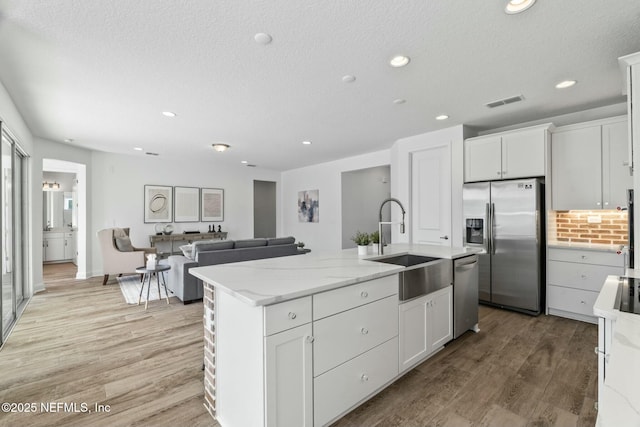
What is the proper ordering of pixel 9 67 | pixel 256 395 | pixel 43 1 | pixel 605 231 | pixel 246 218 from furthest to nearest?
pixel 246 218, pixel 605 231, pixel 9 67, pixel 43 1, pixel 256 395

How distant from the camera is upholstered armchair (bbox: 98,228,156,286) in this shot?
206 inches

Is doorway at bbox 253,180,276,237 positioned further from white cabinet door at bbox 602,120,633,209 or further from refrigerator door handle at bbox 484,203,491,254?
white cabinet door at bbox 602,120,633,209

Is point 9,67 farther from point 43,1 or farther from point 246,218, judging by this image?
point 246,218

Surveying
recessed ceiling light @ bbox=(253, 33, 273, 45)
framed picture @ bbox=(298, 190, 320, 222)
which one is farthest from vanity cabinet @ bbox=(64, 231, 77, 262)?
recessed ceiling light @ bbox=(253, 33, 273, 45)

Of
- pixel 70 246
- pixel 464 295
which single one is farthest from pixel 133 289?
pixel 464 295

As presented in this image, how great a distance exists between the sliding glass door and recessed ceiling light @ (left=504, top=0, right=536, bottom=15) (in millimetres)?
4561

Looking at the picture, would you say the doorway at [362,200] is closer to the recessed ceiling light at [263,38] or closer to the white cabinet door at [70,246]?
the recessed ceiling light at [263,38]

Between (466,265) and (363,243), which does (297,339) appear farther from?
(466,265)

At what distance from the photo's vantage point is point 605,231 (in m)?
3.48

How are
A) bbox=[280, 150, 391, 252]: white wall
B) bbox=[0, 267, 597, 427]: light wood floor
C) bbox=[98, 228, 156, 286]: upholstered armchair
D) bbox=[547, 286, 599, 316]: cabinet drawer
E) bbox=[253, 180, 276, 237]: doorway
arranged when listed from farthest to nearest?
bbox=[253, 180, 276, 237]: doorway < bbox=[280, 150, 391, 252]: white wall < bbox=[98, 228, 156, 286]: upholstered armchair < bbox=[547, 286, 599, 316]: cabinet drawer < bbox=[0, 267, 597, 427]: light wood floor

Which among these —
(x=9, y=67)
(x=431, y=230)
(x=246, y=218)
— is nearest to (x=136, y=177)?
(x=246, y=218)

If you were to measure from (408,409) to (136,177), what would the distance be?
7.01 m

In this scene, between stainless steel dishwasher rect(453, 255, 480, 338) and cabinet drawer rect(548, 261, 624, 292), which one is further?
cabinet drawer rect(548, 261, 624, 292)

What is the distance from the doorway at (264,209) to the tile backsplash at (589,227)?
7005 millimetres
